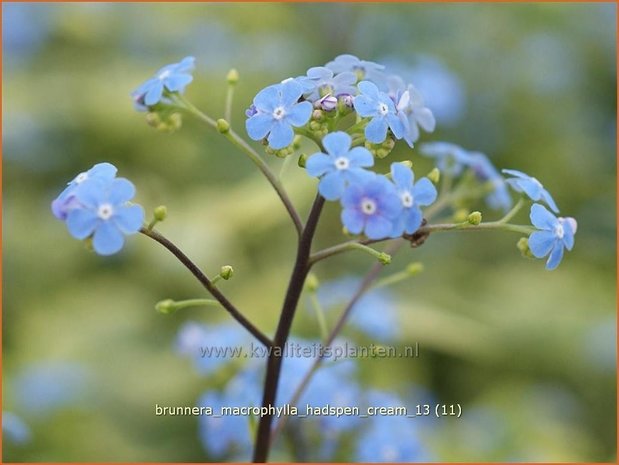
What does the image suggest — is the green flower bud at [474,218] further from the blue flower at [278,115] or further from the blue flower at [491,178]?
the blue flower at [491,178]

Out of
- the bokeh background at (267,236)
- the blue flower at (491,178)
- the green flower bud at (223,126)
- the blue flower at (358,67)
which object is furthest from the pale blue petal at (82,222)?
the bokeh background at (267,236)

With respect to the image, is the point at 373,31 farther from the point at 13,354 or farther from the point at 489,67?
the point at 13,354

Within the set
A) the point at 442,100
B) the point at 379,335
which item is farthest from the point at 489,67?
the point at 379,335

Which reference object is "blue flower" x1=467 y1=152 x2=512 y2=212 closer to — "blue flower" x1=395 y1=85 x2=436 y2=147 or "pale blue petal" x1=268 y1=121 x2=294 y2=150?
"blue flower" x1=395 y1=85 x2=436 y2=147

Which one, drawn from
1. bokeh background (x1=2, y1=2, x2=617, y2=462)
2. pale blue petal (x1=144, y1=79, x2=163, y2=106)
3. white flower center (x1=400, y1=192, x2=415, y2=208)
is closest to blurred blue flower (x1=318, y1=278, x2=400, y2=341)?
bokeh background (x1=2, y1=2, x2=617, y2=462)

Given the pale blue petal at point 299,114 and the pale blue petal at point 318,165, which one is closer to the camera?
the pale blue petal at point 318,165

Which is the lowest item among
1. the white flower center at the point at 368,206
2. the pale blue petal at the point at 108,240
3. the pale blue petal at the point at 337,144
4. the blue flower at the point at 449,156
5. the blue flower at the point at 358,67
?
the pale blue petal at the point at 108,240

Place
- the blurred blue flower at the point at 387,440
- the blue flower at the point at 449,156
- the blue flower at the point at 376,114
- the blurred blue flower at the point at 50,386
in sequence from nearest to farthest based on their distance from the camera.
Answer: the blue flower at the point at 376,114 → the blue flower at the point at 449,156 → the blurred blue flower at the point at 387,440 → the blurred blue flower at the point at 50,386
